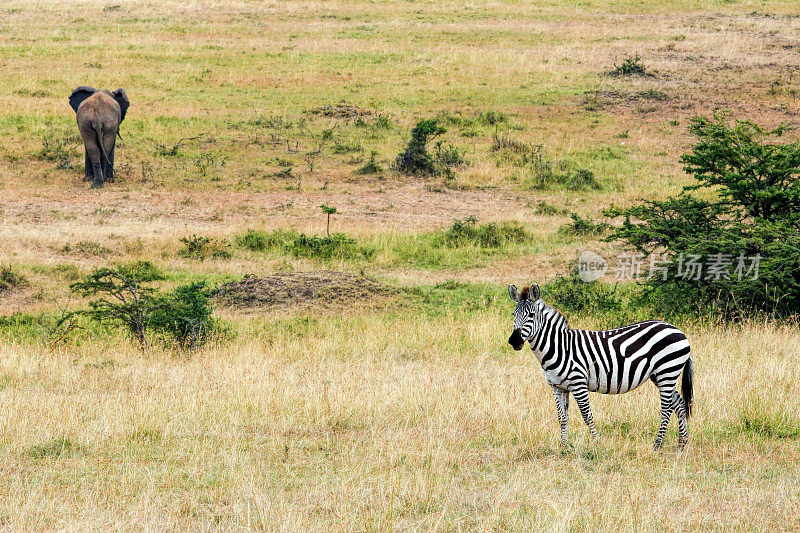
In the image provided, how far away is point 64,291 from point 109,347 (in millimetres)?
4513

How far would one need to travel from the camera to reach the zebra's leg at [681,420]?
6754mm

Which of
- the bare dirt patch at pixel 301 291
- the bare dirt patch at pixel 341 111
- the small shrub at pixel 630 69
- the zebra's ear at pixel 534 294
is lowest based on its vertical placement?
the bare dirt patch at pixel 301 291

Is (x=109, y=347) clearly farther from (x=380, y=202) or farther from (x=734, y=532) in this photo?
(x=380, y=202)

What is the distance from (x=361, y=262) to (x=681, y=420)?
11874 millimetres

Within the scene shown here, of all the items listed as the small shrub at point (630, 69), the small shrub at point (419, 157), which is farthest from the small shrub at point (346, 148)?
the small shrub at point (630, 69)

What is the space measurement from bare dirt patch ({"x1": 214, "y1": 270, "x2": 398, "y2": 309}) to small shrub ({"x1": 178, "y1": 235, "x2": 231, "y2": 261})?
253 cm

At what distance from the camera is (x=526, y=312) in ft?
21.2

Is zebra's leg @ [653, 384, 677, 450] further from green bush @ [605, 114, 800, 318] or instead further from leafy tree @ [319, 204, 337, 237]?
leafy tree @ [319, 204, 337, 237]

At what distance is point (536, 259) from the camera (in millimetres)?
18328

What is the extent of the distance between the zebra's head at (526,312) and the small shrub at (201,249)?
12.7 m

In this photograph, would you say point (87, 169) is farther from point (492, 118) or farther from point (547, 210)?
point (492, 118)

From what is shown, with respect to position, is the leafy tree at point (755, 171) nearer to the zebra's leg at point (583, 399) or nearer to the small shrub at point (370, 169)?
the zebra's leg at point (583, 399)

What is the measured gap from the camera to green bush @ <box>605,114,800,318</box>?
40.0ft

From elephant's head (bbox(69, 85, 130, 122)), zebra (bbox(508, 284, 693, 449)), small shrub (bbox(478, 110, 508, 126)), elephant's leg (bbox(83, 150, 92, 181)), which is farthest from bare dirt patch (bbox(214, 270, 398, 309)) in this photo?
small shrub (bbox(478, 110, 508, 126))
